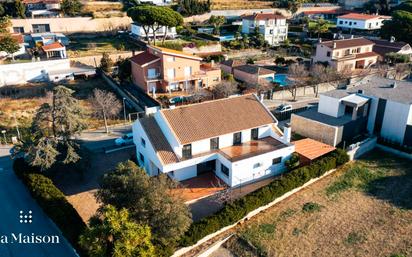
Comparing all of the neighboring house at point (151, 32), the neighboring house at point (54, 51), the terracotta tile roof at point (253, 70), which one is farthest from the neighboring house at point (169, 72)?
the neighboring house at point (151, 32)

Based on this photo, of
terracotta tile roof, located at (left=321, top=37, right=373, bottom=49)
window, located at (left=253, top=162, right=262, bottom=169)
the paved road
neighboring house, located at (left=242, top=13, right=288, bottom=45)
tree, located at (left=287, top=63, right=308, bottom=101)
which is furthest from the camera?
neighboring house, located at (left=242, top=13, right=288, bottom=45)

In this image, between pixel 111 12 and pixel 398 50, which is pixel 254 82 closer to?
pixel 398 50

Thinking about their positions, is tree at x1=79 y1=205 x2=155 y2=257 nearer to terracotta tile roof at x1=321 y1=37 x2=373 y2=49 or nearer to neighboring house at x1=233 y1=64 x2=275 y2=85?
neighboring house at x1=233 y1=64 x2=275 y2=85

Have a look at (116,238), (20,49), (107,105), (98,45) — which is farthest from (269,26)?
(116,238)

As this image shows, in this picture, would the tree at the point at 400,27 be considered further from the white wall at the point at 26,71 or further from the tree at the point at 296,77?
the white wall at the point at 26,71

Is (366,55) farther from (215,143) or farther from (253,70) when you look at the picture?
(215,143)

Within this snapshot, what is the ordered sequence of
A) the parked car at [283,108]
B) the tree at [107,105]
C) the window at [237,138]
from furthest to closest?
the parked car at [283,108] < the tree at [107,105] < the window at [237,138]

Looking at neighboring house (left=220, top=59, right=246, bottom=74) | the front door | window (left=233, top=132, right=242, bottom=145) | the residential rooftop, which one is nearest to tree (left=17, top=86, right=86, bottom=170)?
the front door
